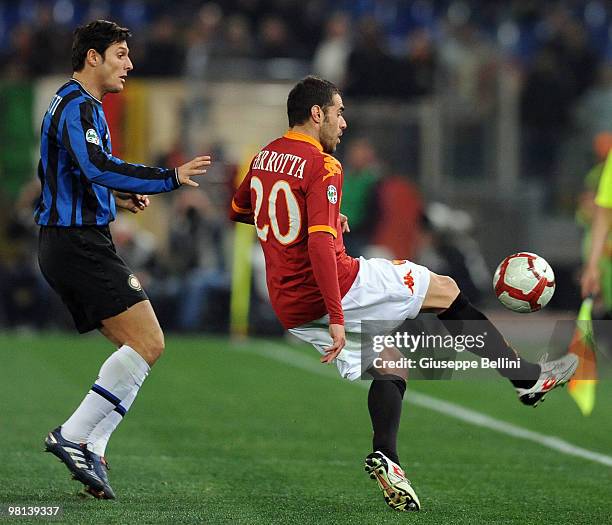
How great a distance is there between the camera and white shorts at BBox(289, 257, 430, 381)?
627 cm

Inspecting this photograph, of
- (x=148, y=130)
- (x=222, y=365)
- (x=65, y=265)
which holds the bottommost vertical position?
(x=222, y=365)

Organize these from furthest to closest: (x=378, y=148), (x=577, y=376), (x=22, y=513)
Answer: (x=378, y=148) → (x=577, y=376) → (x=22, y=513)

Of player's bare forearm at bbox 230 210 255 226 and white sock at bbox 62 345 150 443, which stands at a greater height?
player's bare forearm at bbox 230 210 255 226

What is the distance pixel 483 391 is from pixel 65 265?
20.0 ft

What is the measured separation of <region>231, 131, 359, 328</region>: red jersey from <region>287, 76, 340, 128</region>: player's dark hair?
89 millimetres

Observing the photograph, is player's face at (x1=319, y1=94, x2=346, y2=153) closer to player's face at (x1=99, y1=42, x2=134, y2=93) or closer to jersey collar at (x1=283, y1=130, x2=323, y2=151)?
jersey collar at (x1=283, y1=130, x2=323, y2=151)

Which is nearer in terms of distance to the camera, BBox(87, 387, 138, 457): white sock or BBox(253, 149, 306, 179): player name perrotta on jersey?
BBox(253, 149, 306, 179): player name perrotta on jersey

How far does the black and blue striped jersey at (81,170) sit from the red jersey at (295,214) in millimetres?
473

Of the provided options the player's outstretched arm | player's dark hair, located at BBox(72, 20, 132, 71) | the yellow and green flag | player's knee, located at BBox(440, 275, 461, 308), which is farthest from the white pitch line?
player's dark hair, located at BBox(72, 20, 132, 71)

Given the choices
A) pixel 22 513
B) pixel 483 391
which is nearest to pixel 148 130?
pixel 483 391

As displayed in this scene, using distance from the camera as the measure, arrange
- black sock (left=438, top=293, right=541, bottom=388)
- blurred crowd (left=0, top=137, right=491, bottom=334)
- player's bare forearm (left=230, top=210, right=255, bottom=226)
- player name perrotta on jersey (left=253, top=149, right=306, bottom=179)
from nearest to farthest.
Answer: player name perrotta on jersey (left=253, top=149, right=306, bottom=179) → black sock (left=438, top=293, right=541, bottom=388) → player's bare forearm (left=230, top=210, right=255, bottom=226) → blurred crowd (left=0, top=137, right=491, bottom=334)

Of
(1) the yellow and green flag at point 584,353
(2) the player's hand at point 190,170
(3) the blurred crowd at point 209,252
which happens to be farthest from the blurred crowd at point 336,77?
(2) the player's hand at point 190,170

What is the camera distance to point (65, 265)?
6.16m

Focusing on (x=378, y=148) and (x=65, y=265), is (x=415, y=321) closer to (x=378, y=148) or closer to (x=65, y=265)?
(x=65, y=265)
